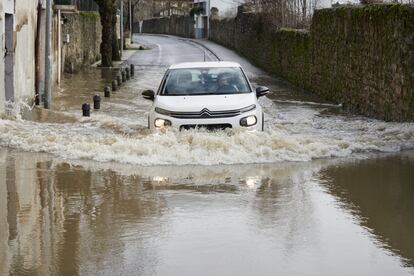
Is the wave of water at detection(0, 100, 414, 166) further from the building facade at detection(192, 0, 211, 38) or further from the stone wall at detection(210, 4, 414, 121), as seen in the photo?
the building facade at detection(192, 0, 211, 38)

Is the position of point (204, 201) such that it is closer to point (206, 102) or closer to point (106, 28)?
point (206, 102)

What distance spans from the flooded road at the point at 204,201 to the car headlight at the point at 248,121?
0.82ft

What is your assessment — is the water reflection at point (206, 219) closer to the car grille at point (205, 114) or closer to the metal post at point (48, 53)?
the car grille at point (205, 114)

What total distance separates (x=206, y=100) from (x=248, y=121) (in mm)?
814

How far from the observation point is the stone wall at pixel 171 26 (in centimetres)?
8834

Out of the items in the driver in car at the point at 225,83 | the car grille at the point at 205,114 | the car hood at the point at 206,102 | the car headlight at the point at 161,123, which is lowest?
the car headlight at the point at 161,123

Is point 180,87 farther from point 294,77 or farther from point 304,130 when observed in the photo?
point 294,77

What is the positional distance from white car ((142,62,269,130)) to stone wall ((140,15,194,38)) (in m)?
71.0

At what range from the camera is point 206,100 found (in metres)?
13.8

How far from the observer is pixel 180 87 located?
48.2 feet

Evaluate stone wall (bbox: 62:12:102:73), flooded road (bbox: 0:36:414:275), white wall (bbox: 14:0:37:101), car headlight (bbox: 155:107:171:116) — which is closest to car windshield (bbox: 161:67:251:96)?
car headlight (bbox: 155:107:171:116)

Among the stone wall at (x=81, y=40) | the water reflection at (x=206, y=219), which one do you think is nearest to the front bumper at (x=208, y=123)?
the water reflection at (x=206, y=219)

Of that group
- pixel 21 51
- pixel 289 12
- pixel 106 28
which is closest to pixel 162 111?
pixel 21 51

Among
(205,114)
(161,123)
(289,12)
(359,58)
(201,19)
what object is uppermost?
(201,19)
